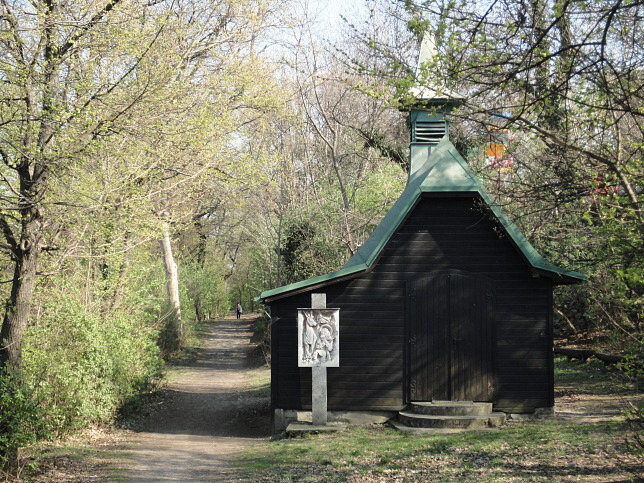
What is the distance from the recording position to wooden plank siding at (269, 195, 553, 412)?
14.2 m

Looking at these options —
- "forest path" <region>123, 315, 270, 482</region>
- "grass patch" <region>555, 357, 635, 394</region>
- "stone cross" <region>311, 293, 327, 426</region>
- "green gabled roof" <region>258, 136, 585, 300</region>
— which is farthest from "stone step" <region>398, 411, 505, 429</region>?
"grass patch" <region>555, 357, 635, 394</region>

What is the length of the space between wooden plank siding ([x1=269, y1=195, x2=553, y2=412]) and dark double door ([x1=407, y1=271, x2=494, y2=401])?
0.15 meters

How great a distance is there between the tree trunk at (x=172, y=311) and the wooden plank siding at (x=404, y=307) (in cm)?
1377

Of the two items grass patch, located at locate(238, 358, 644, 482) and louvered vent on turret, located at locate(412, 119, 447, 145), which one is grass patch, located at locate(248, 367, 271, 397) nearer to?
grass patch, located at locate(238, 358, 644, 482)

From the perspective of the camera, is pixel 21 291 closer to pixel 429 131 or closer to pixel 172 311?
pixel 429 131

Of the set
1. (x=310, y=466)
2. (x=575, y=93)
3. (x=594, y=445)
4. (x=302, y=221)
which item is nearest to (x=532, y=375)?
(x=594, y=445)

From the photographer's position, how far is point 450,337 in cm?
1426

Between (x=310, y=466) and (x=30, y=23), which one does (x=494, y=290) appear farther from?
(x=30, y=23)

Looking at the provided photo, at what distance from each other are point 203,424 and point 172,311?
10.2 meters

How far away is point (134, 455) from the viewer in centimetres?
1291

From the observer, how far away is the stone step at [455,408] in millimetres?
13562

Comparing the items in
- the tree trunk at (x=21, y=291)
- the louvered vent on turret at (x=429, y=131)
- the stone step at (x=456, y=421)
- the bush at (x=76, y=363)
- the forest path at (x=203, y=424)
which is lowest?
the forest path at (x=203, y=424)

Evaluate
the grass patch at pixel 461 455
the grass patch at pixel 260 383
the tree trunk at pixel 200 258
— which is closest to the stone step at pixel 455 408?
the grass patch at pixel 461 455

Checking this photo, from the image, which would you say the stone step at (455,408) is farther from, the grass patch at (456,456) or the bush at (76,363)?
the bush at (76,363)
